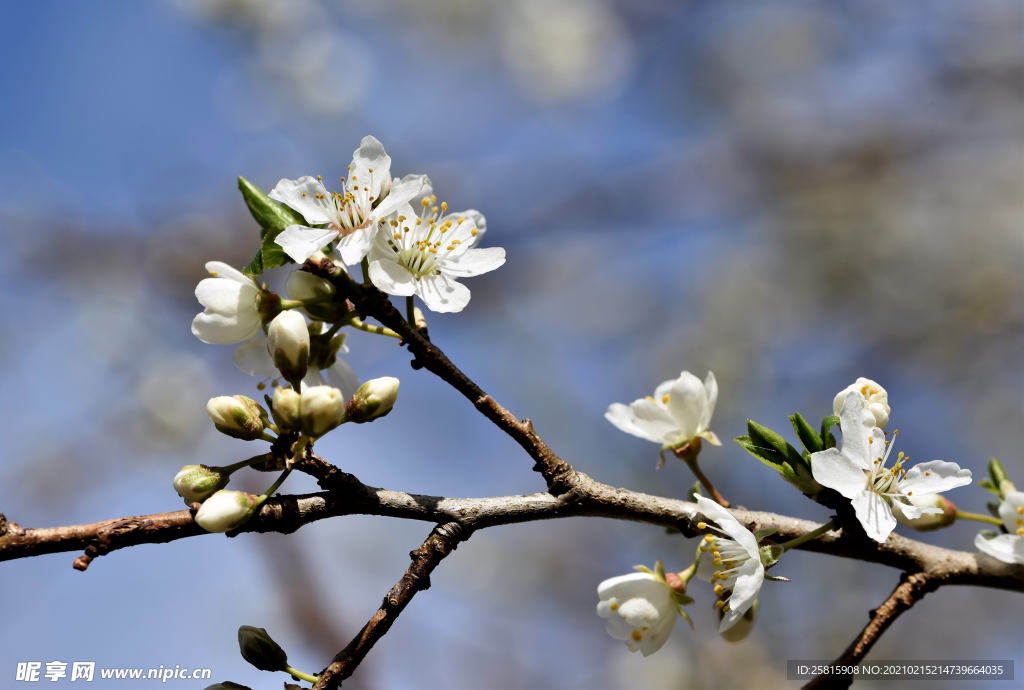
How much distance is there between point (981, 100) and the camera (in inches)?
178

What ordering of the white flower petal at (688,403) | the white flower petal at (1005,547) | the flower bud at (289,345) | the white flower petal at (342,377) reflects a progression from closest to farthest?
1. the flower bud at (289,345)
2. the white flower petal at (342,377)
3. the white flower petal at (1005,547)
4. the white flower petal at (688,403)

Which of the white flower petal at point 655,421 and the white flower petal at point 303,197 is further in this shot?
the white flower petal at point 655,421

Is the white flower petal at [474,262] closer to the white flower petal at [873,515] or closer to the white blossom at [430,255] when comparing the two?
the white blossom at [430,255]

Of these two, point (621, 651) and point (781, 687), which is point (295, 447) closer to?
point (781, 687)

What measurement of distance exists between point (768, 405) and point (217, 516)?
17.2 feet

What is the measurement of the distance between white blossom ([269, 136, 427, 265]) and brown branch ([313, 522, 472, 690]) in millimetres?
489

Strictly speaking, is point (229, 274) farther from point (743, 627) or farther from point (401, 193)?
point (743, 627)

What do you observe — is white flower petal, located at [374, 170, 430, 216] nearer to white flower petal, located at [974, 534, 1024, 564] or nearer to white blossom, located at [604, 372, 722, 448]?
white blossom, located at [604, 372, 722, 448]

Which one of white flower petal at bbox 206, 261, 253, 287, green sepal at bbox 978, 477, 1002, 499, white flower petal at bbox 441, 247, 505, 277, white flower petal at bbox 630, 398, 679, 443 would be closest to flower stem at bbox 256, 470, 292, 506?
white flower petal at bbox 206, 261, 253, 287

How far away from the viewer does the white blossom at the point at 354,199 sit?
1131 mm

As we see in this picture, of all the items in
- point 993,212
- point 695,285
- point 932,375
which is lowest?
point 932,375

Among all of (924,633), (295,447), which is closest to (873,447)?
(295,447)

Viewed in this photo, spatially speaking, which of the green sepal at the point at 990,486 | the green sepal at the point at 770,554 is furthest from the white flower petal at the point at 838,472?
the green sepal at the point at 990,486

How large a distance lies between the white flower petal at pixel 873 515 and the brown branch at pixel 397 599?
2.29 ft
